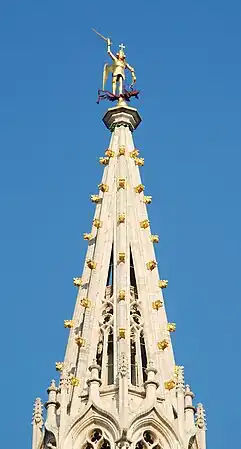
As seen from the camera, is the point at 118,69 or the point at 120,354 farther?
the point at 118,69

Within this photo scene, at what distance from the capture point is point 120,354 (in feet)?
217

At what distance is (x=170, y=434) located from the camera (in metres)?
64.3

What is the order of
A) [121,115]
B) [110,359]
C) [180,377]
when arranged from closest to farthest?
1. [180,377]
2. [110,359]
3. [121,115]

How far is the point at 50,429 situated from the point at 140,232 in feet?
39.4

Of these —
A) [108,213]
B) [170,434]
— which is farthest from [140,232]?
[170,434]

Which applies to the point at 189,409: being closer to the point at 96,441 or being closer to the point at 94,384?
the point at 94,384

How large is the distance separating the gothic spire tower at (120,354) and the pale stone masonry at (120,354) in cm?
4

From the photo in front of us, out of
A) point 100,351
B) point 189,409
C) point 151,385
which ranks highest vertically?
point 100,351

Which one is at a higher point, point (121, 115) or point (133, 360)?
point (121, 115)

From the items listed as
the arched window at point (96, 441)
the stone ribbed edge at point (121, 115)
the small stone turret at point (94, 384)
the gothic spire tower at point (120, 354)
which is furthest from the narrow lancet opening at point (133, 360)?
the stone ribbed edge at point (121, 115)

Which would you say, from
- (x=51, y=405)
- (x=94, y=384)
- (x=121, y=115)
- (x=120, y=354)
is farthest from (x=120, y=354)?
(x=121, y=115)

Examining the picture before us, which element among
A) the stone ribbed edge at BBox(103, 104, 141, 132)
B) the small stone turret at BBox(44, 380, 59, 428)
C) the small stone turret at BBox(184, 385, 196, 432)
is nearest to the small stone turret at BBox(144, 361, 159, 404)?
the small stone turret at BBox(184, 385, 196, 432)

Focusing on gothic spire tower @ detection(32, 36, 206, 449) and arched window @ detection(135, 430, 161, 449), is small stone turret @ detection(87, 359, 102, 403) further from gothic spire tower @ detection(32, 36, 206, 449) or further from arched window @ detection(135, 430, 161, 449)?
arched window @ detection(135, 430, 161, 449)

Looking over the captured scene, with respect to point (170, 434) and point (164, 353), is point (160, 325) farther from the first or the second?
point (170, 434)
